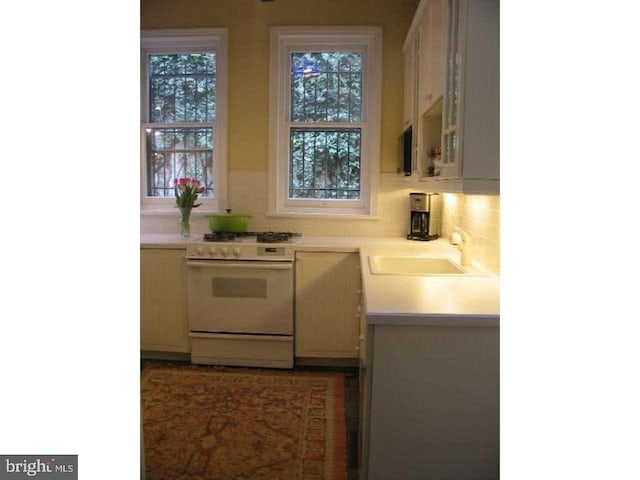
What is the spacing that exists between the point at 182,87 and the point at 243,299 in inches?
74.2

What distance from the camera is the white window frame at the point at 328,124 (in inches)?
156

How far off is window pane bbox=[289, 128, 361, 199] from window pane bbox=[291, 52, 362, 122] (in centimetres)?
13

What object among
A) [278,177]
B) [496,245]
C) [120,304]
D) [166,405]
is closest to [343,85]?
[278,177]

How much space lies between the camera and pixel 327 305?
358 centimetres

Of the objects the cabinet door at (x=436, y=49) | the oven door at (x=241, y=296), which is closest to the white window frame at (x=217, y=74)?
the oven door at (x=241, y=296)

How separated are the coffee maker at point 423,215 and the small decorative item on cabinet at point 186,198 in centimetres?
164

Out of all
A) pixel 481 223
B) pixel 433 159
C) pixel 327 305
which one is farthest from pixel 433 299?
pixel 327 305

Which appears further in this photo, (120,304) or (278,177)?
(278,177)

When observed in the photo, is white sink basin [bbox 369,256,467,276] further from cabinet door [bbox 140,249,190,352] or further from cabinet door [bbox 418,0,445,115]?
cabinet door [bbox 140,249,190,352]

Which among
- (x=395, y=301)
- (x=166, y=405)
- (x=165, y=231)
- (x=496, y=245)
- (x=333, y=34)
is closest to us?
(x=395, y=301)
